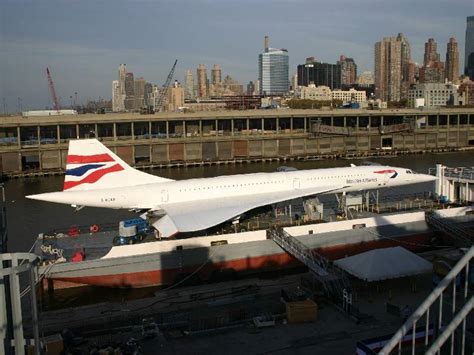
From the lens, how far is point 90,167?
30219mm

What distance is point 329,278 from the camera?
23234 mm

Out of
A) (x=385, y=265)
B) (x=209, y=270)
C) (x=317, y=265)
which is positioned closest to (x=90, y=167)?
(x=209, y=270)

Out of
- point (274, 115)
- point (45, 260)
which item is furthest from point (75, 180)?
point (274, 115)

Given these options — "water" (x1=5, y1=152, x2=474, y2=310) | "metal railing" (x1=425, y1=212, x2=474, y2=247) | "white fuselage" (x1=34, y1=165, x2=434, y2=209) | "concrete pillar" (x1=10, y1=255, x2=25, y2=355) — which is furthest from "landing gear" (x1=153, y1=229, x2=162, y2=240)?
"concrete pillar" (x1=10, y1=255, x2=25, y2=355)

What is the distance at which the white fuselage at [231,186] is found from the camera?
29.9 m

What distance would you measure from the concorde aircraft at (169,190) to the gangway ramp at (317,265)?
278 centimetres

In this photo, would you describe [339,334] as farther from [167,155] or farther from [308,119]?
[308,119]

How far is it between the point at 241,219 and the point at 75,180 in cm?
989

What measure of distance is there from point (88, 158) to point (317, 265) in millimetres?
14106

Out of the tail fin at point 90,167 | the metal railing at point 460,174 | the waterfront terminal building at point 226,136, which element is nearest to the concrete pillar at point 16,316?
the tail fin at point 90,167

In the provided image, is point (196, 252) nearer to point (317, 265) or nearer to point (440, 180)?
point (317, 265)

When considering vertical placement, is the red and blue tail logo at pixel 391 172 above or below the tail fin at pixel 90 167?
below

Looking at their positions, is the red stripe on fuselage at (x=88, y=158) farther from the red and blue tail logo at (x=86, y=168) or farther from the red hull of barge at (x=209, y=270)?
the red hull of barge at (x=209, y=270)

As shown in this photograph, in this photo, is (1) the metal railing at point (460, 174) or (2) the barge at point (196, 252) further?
(1) the metal railing at point (460, 174)
